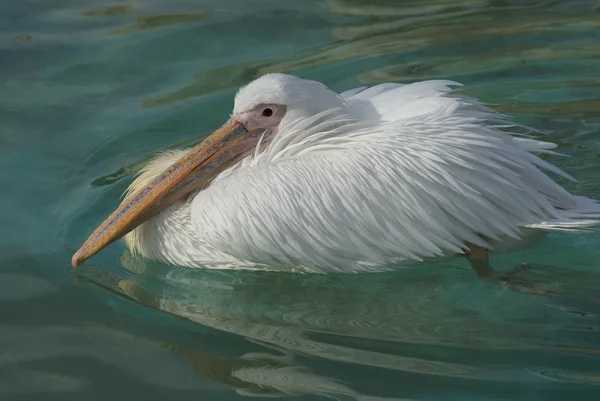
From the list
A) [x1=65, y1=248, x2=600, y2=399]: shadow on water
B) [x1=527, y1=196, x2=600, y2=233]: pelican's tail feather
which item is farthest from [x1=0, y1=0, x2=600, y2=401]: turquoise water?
[x1=527, y1=196, x2=600, y2=233]: pelican's tail feather

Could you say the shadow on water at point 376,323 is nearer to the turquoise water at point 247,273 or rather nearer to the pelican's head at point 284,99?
the turquoise water at point 247,273

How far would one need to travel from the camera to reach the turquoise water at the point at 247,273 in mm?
3408

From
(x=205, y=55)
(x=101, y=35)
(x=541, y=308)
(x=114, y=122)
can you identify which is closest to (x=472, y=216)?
(x=541, y=308)

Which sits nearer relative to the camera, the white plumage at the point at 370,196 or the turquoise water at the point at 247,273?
the turquoise water at the point at 247,273

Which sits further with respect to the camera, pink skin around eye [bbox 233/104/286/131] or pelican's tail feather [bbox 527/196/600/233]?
pink skin around eye [bbox 233/104/286/131]

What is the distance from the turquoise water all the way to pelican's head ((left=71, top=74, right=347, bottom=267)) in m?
0.21

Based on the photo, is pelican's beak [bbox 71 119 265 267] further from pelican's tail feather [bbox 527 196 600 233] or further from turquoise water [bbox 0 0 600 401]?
pelican's tail feather [bbox 527 196 600 233]

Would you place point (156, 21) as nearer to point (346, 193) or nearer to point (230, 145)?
point (230, 145)

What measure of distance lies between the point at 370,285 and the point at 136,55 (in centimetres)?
305

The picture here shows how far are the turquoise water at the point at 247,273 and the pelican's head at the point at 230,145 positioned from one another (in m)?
0.21

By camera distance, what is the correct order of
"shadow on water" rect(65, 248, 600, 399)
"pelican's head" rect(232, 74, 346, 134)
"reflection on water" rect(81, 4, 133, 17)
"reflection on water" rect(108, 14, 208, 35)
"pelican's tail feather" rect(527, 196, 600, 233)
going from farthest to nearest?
"reflection on water" rect(81, 4, 133, 17), "reflection on water" rect(108, 14, 208, 35), "pelican's head" rect(232, 74, 346, 134), "pelican's tail feather" rect(527, 196, 600, 233), "shadow on water" rect(65, 248, 600, 399)

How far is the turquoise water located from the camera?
3.41 meters

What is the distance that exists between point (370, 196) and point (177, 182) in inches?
31.6

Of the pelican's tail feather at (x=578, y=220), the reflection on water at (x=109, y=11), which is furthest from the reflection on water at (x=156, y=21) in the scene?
the pelican's tail feather at (x=578, y=220)
